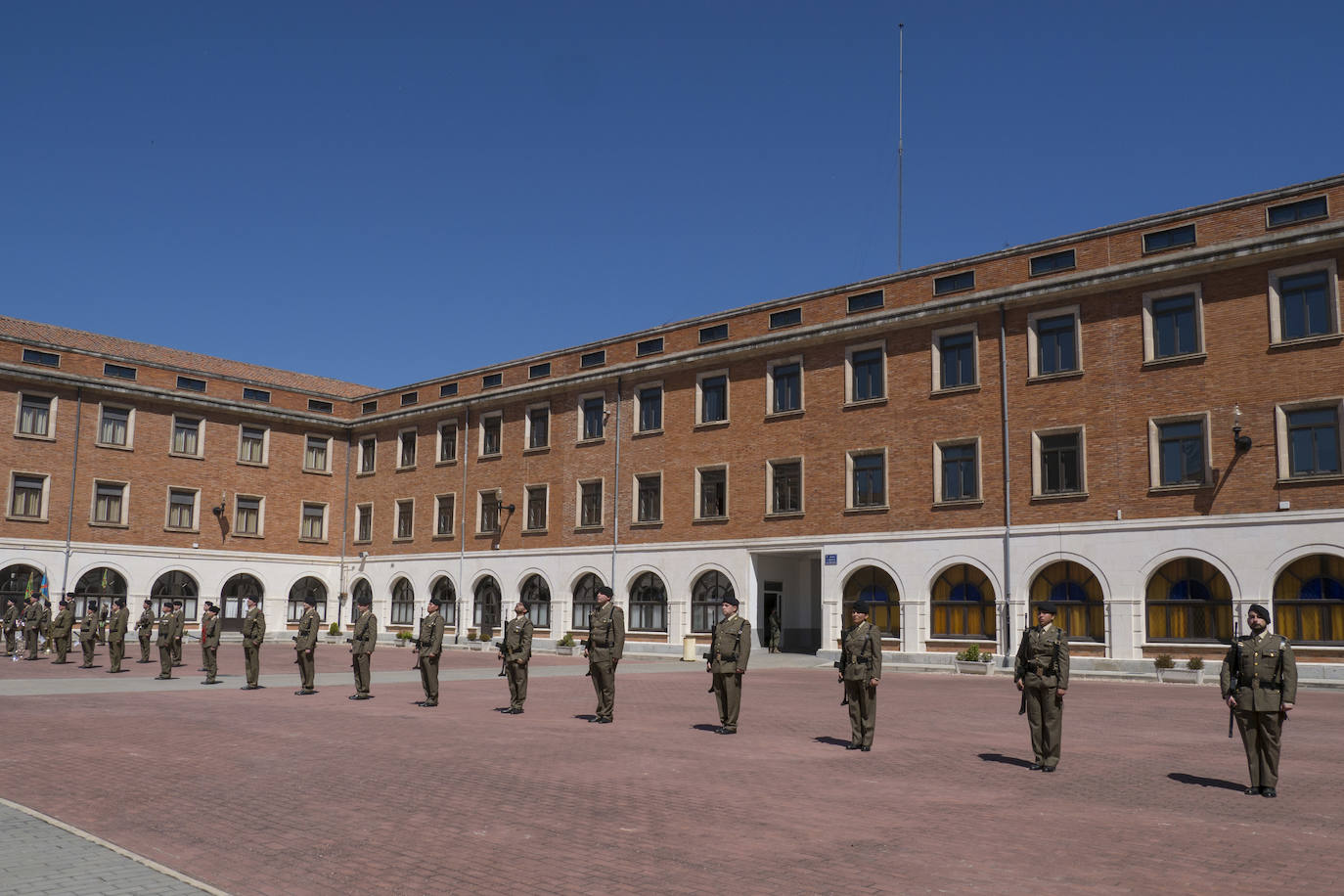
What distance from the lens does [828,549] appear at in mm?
35219

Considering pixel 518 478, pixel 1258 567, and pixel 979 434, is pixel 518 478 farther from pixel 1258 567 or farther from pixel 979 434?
pixel 1258 567

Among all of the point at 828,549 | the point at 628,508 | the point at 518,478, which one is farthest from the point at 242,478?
the point at 828,549

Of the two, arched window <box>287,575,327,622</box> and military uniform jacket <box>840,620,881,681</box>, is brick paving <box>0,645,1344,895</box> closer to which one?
military uniform jacket <box>840,620,881,681</box>

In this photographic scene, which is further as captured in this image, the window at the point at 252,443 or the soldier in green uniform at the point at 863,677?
the window at the point at 252,443

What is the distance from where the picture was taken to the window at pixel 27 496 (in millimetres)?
42531

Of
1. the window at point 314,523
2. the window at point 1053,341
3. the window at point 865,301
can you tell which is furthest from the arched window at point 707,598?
the window at point 314,523

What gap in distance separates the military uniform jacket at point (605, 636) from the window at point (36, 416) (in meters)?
35.3

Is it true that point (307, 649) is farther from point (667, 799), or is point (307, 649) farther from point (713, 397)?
point (713, 397)

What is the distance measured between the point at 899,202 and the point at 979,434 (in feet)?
37.2

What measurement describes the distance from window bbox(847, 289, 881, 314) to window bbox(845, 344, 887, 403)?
133cm

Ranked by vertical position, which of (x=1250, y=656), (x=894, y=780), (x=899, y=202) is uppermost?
(x=899, y=202)

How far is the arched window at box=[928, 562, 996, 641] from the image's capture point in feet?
104

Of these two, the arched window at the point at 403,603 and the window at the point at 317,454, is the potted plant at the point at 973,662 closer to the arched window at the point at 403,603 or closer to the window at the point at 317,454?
the arched window at the point at 403,603

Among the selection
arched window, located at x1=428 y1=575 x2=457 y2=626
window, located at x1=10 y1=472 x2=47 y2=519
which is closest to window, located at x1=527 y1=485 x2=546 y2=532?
arched window, located at x1=428 y1=575 x2=457 y2=626
